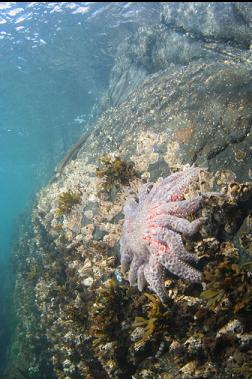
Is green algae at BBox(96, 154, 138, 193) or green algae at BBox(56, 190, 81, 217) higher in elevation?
green algae at BBox(96, 154, 138, 193)

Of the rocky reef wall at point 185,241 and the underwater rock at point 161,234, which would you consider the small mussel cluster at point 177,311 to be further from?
the underwater rock at point 161,234

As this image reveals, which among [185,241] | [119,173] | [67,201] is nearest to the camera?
[185,241]

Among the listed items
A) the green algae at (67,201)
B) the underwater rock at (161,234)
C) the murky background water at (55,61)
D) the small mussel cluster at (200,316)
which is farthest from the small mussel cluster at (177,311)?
the murky background water at (55,61)

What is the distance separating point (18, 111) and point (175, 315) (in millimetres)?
33325

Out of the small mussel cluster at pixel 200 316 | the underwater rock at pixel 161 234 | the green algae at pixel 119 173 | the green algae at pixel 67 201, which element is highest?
the green algae at pixel 119 173

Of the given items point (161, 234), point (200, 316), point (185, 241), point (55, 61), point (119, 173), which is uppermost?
point (55, 61)

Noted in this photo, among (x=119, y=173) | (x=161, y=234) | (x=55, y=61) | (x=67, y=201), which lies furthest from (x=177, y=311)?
(x=55, y=61)

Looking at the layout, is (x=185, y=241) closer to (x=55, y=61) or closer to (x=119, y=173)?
(x=119, y=173)

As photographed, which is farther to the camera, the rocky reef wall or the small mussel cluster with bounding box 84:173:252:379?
the rocky reef wall

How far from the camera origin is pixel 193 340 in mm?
4082

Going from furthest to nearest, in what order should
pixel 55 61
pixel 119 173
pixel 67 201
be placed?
pixel 55 61, pixel 67 201, pixel 119 173

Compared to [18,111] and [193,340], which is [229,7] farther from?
[18,111]

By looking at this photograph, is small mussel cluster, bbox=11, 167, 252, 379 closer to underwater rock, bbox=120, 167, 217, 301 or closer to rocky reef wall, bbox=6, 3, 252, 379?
rocky reef wall, bbox=6, 3, 252, 379

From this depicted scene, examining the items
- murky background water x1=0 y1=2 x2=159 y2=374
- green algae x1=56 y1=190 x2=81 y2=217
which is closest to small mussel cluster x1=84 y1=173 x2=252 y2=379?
green algae x1=56 y1=190 x2=81 y2=217
